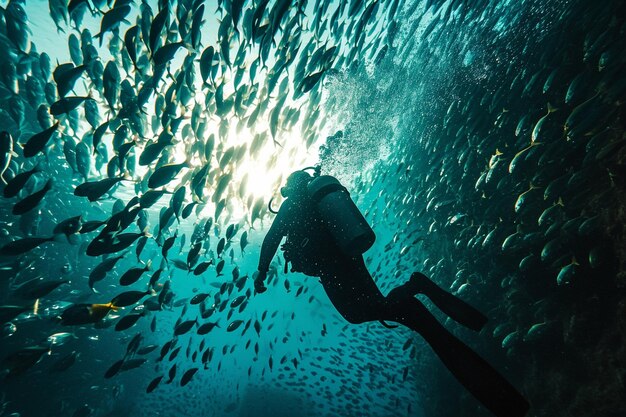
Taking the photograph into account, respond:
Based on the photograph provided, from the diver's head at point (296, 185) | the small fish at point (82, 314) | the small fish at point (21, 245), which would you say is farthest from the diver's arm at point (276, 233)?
the small fish at point (21, 245)

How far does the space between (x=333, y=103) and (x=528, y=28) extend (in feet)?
25.8

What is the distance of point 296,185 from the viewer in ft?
11.2

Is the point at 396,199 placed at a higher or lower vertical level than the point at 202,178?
higher

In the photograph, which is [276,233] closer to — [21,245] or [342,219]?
[342,219]

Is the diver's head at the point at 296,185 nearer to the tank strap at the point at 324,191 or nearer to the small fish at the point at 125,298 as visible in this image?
the tank strap at the point at 324,191

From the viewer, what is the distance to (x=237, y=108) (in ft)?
17.6

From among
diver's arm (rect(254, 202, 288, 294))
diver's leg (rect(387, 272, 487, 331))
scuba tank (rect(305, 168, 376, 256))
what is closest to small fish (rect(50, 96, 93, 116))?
diver's arm (rect(254, 202, 288, 294))

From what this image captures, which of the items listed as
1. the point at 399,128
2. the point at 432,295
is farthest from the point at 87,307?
the point at 399,128

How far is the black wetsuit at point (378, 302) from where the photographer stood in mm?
1852

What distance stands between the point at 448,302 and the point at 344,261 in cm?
120

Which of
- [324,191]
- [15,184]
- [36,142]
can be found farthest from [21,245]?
[324,191]

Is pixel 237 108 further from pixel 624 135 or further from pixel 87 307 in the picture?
pixel 624 135

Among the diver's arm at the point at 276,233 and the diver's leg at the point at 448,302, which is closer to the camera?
the diver's leg at the point at 448,302

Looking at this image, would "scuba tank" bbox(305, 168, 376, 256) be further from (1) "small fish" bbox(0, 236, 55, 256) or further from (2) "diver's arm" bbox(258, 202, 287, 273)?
(1) "small fish" bbox(0, 236, 55, 256)
